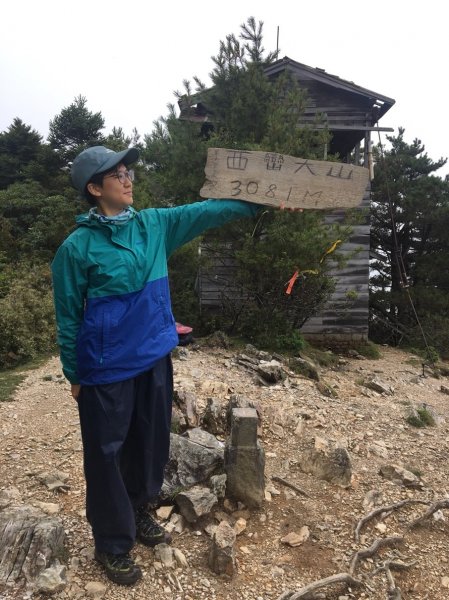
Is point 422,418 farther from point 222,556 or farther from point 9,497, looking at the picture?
point 9,497

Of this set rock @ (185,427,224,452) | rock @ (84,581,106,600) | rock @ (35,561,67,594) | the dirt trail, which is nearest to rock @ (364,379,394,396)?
the dirt trail

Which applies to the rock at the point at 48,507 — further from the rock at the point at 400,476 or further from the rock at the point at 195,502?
the rock at the point at 400,476

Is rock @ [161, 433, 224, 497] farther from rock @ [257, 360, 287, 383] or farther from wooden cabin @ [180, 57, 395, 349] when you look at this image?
wooden cabin @ [180, 57, 395, 349]

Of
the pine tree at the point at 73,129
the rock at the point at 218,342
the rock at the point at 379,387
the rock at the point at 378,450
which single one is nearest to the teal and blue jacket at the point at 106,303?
the rock at the point at 378,450

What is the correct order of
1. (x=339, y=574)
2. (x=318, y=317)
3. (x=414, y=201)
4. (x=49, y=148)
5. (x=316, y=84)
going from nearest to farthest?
(x=339, y=574) → (x=316, y=84) → (x=318, y=317) → (x=414, y=201) → (x=49, y=148)

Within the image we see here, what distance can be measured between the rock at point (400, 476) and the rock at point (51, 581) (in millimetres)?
2657

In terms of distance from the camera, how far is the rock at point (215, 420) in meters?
4.19

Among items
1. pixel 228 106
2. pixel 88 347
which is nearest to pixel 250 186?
pixel 88 347

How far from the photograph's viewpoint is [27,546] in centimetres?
240

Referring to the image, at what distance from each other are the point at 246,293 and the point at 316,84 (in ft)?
17.9

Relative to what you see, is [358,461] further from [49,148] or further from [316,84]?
[49,148]

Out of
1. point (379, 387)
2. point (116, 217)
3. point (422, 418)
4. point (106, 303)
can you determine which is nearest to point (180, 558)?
point (106, 303)

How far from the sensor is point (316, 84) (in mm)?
11016

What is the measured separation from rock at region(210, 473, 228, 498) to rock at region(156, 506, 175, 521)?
29 centimetres
